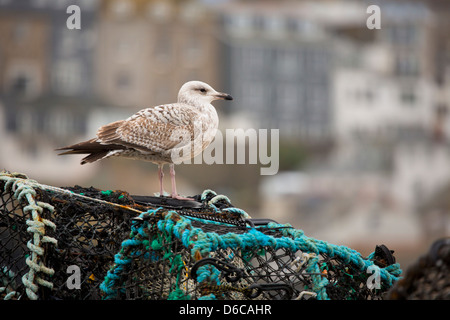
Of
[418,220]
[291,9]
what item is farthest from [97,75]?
[418,220]

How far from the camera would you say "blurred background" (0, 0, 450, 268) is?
3262cm

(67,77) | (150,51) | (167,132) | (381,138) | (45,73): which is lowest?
(381,138)

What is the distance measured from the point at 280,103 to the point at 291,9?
227 inches

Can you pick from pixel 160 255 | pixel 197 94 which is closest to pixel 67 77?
pixel 197 94

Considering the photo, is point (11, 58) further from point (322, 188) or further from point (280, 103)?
point (322, 188)

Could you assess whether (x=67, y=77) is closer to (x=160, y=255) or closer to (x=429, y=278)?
(x=160, y=255)

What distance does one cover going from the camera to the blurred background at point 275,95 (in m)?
32.6

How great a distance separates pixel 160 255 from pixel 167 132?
134 centimetres

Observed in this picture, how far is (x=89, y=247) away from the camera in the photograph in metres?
2.44

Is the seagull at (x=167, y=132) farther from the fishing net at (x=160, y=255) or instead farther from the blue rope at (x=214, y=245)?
the blue rope at (x=214, y=245)

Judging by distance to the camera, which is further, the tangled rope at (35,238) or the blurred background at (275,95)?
the blurred background at (275,95)

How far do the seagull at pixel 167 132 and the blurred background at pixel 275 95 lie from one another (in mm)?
27528

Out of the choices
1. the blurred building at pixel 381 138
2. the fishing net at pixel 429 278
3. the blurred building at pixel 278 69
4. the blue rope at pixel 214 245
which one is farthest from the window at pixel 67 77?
the fishing net at pixel 429 278

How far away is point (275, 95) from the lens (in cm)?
3675
